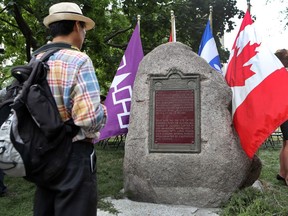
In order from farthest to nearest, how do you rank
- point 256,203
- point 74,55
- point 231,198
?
point 231,198 < point 256,203 < point 74,55

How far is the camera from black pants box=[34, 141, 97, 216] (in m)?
1.95

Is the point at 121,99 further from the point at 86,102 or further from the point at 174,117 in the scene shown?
the point at 86,102

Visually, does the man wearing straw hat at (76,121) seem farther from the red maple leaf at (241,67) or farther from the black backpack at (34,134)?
the red maple leaf at (241,67)

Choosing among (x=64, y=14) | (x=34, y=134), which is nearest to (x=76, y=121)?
(x=34, y=134)

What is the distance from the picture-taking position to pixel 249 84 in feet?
14.2

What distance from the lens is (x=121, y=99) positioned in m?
5.18

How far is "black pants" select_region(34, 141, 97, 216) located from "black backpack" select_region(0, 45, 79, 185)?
0.15ft

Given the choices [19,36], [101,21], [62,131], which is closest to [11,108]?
[62,131]

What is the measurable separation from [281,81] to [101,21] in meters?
→ 7.65

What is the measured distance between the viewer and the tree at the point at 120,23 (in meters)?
9.60

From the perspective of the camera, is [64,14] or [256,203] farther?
[256,203]

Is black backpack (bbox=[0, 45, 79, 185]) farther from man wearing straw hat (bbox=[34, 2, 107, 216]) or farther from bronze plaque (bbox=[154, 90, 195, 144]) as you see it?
bronze plaque (bbox=[154, 90, 195, 144])

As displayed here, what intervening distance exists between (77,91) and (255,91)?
Result: 2.84 meters

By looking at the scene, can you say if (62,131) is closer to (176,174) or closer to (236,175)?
(176,174)
